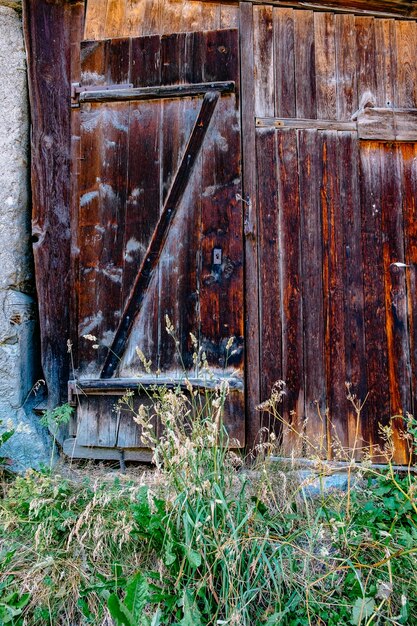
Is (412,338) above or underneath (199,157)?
underneath

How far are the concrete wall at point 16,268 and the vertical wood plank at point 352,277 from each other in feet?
6.37

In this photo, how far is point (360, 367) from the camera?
3.13 metres

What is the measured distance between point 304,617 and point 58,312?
86.6 inches

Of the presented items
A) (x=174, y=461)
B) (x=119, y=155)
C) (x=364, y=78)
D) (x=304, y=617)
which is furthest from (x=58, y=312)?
(x=364, y=78)

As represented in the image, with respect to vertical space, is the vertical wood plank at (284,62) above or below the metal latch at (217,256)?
above

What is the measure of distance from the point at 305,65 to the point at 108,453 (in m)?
2.77

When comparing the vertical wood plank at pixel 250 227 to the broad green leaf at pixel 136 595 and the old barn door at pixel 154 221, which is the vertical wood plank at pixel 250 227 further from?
the broad green leaf at pixel 136 595

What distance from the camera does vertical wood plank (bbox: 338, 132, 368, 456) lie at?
3117 millimetres

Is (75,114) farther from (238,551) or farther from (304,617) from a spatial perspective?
(304,617)

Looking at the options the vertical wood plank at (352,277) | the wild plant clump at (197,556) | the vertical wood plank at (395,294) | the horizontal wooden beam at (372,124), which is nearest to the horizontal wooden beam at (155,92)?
the horizontal wooden beam at (372,124)

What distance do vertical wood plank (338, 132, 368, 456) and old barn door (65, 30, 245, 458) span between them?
686 mm

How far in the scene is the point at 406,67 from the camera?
332cm

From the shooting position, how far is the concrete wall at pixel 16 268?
119 inches

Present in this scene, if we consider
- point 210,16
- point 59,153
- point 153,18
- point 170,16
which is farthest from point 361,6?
point 59,153
